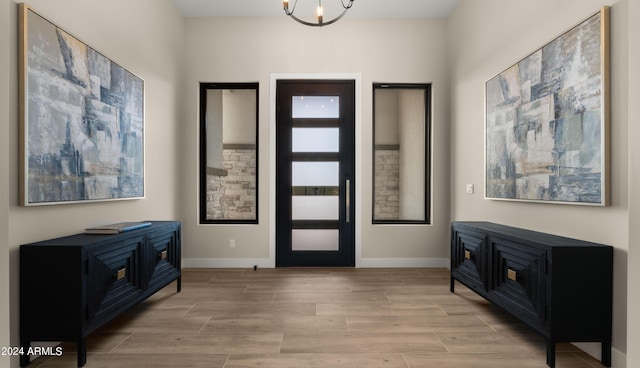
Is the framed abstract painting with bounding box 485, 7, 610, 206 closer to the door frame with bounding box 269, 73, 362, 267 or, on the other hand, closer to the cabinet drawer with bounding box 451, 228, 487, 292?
the cabinet drawer with bounding box 451, 228, 487, 292

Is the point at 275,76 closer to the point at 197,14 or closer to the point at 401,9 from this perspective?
the point at 197,14

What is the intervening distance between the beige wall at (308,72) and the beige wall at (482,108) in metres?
0.28

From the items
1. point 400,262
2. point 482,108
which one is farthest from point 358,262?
point 482,108

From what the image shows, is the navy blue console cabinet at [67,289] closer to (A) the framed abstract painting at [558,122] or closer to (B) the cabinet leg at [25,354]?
(B) the cabinet leg at [25,354]

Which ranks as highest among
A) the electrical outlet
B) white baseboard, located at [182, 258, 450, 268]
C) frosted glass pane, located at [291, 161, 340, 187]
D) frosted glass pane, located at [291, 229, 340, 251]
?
frosted glass pane, located at [291, 161, 340, 187]

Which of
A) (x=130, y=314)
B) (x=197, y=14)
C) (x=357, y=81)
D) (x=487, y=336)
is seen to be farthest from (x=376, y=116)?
(x=130, y=314)

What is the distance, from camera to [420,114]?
4.62 meters

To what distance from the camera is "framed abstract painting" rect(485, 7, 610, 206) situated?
82.0 inches

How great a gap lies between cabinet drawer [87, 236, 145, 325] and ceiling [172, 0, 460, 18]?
9.90 feet

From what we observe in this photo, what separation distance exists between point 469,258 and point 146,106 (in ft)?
11.4

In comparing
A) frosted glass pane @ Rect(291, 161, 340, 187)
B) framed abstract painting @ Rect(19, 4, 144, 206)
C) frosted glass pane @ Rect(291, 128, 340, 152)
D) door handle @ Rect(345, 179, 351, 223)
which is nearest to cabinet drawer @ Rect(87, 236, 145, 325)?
framed abstract painting @ Rect(19, 4, 144, 206)

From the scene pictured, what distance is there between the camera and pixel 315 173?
456 cm

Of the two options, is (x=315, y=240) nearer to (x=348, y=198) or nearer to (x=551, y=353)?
(x=348, y=198)

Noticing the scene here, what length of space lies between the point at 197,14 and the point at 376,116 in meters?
2.67
